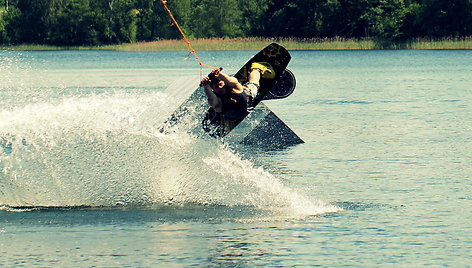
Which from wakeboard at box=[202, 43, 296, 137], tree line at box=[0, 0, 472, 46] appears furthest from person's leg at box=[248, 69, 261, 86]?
tree line at box=[0, 0, 472, 46]

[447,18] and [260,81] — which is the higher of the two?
[260,81]

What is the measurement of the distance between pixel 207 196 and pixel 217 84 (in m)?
1.71

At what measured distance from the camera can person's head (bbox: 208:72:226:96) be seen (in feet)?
44.2

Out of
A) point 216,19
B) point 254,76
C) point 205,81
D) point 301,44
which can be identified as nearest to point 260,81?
point 254,76

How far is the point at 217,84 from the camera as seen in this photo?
13.6 meters

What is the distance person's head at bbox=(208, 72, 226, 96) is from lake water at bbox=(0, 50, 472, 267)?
3.34 ft

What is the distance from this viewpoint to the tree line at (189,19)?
Result: 9469 cm

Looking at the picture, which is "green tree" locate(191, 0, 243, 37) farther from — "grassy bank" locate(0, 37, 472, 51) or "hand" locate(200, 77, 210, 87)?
"hand" locate(200, 77, 210, 87)

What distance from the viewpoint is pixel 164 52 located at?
293ft

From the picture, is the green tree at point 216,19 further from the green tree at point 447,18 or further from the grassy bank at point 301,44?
the green tree at point 447,18

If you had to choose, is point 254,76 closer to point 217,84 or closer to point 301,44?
point 217,84

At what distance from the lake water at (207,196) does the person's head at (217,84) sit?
1018 mm

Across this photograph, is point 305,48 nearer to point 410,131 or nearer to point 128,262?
point 410,131

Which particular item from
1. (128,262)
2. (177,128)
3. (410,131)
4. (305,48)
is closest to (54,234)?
(128,262)
